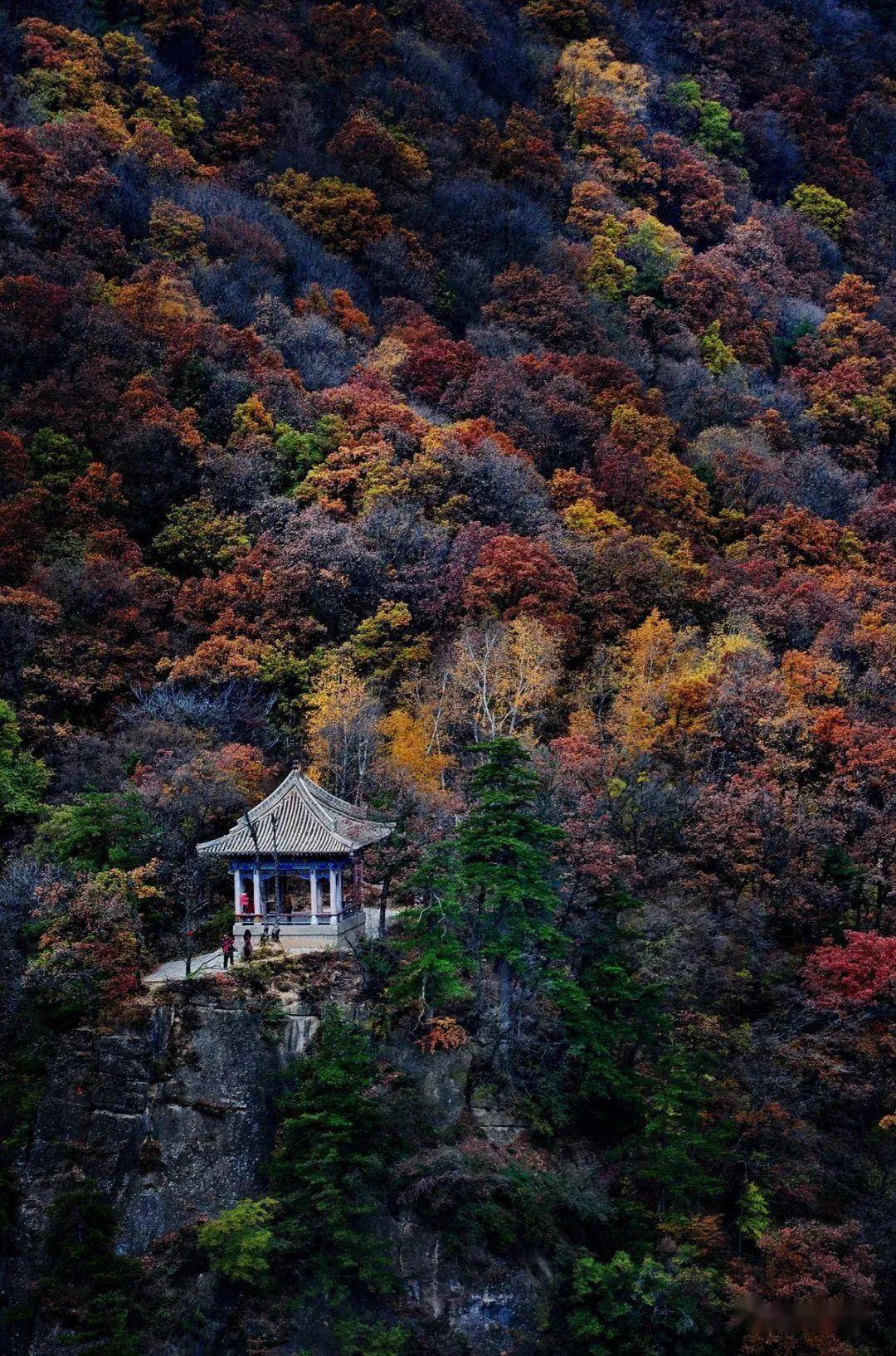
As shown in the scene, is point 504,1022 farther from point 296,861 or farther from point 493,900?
point 296,861

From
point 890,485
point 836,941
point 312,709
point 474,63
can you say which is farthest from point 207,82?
point 836,941

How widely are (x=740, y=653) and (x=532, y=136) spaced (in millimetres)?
51302

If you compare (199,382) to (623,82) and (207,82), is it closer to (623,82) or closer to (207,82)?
(207,82)

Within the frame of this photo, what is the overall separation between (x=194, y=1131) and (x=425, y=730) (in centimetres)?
1451

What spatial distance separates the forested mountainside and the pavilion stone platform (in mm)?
1152

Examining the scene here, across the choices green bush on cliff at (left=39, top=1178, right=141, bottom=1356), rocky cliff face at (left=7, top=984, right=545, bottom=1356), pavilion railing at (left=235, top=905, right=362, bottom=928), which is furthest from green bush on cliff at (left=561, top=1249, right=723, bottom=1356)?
pavilion railing at (left=235, top=905, right=362, bottom=928)

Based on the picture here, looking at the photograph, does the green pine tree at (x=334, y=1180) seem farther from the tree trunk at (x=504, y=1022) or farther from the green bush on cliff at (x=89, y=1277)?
the tree trunk at (x=504, y=1022)

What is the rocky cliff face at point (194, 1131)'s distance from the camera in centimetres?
2936

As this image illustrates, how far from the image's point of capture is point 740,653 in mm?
42875

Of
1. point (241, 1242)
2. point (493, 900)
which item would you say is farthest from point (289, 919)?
point (241, 1242)

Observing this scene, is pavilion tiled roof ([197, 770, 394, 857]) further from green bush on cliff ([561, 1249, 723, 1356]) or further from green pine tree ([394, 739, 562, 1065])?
green bush on cliff ([561, 1249, 723, 1356])

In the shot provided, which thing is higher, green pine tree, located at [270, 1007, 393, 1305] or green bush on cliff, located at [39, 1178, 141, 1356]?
green pine tree, located at [270, 1007, 393, 1305]

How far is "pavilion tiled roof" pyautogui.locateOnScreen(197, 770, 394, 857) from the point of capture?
33625 millimetres

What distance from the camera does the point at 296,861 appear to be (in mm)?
34094
